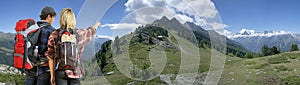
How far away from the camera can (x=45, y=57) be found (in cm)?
503

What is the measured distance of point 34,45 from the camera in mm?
4961

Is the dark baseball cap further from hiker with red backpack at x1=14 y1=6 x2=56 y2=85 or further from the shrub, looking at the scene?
the shrub

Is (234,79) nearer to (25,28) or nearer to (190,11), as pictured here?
(190,11)

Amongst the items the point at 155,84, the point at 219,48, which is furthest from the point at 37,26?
the point at 155,84

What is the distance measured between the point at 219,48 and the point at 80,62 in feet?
11.4

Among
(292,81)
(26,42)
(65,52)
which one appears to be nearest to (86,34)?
(65,52)

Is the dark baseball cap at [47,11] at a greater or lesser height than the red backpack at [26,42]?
greater

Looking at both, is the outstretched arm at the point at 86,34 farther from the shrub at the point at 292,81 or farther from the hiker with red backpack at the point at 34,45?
the shrub at the point at 292,81

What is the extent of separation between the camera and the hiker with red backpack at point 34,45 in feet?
16.2


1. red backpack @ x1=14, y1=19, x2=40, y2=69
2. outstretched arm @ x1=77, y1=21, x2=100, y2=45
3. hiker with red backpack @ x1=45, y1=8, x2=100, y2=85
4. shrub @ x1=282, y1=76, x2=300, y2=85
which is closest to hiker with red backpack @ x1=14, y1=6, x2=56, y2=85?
red backpack @ x1=14, y1=19, x2=40, y2=69

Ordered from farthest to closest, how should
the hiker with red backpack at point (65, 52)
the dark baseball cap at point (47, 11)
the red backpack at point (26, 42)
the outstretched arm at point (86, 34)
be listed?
the dark baseball cap at point (47, 11) → the outstretched arm at point (86, 34) → the red backpack at point (26, 42) → the hiker with red backpack at point (65, 52)

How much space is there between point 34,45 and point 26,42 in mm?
131

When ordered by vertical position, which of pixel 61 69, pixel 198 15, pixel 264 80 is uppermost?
pixel 198 15

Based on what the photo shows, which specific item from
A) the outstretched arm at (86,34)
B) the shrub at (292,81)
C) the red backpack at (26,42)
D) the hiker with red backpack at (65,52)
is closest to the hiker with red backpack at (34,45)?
the red backpack at (26,42)
